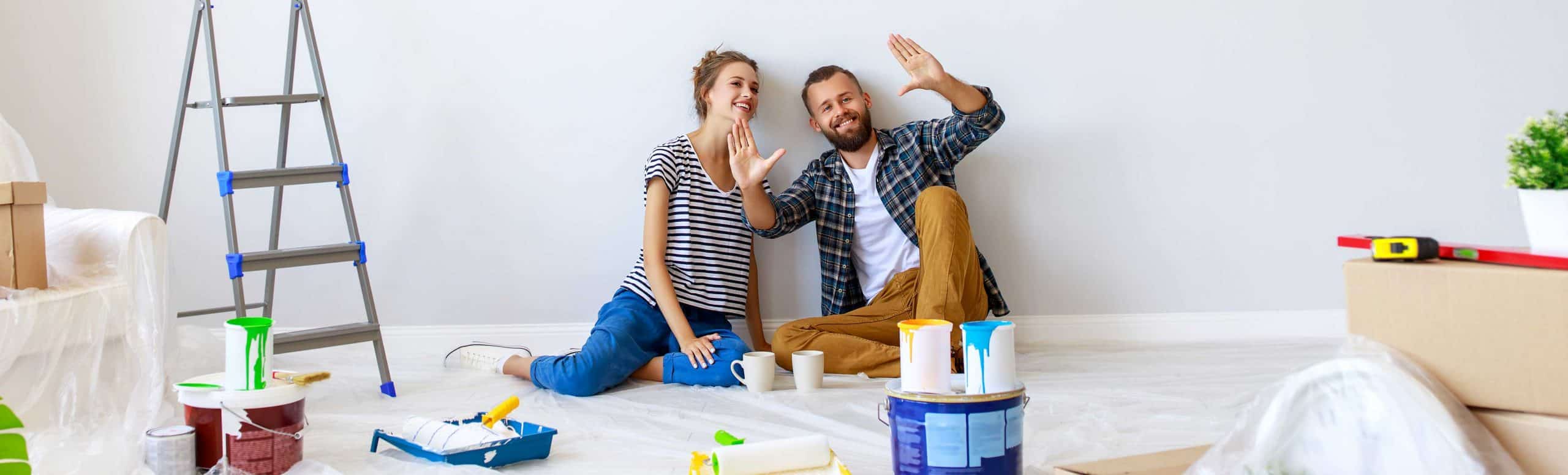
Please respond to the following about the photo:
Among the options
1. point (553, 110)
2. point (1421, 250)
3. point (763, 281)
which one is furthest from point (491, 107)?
point (1421, 250)

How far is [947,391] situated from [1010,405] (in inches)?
3.0

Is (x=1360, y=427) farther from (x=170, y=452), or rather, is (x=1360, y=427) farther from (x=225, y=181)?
(x=225, y=181)

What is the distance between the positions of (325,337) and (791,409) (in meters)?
0.98

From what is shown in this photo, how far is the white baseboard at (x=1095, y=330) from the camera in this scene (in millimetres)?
2652

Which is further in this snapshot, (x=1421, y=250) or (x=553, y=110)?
(x=553, y=110)

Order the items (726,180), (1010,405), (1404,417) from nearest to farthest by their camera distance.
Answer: (1404,417) → (1010,405) → (726,180)

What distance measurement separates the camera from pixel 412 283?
2760 millimetres

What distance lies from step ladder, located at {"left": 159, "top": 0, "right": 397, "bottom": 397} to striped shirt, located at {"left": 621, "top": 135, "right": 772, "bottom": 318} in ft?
1.93

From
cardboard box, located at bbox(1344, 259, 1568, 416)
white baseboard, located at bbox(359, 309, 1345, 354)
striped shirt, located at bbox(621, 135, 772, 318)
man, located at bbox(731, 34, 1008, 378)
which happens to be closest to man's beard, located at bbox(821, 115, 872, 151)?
man, located at bbox(731, 34, 1008, 378)

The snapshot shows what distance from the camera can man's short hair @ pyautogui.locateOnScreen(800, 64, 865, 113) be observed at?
2555 millimetres

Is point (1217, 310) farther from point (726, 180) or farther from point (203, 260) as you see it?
point (203, 260)

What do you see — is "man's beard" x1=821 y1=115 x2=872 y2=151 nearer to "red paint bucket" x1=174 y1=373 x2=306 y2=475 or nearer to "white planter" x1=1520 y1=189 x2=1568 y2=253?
"red paint bucket" x1=174 y1=373 x2=306 y2=475

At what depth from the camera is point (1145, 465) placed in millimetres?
1281

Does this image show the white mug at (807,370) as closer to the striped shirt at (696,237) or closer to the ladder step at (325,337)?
the striped shirt at (696,237)
